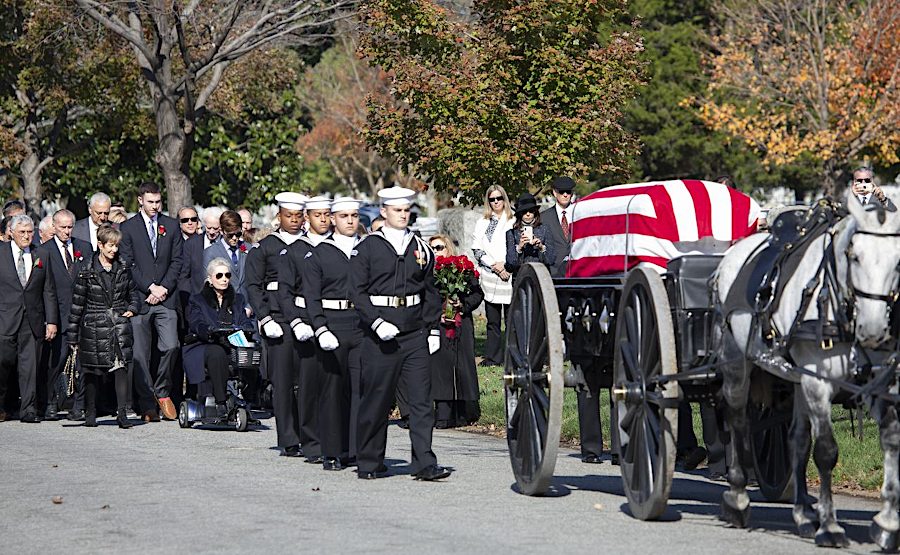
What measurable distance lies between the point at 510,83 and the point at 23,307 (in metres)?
6.62

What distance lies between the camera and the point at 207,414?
1420 cm

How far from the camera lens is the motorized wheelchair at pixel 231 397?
1416 centimetres

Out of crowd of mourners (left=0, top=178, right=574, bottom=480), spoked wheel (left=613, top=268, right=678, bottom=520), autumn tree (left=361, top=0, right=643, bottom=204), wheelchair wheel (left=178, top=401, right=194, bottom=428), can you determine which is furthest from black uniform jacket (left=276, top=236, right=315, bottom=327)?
autumn tree (left=361, top=0, right=643, bottom=204)

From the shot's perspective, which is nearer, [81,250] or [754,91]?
[81,250]

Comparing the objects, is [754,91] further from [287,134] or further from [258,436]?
[258,436]

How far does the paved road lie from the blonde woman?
3.44 metres

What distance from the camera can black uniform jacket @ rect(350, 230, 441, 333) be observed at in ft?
34.8

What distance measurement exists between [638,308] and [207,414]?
6519 mm

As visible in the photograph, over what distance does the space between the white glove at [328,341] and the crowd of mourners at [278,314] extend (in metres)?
0.01

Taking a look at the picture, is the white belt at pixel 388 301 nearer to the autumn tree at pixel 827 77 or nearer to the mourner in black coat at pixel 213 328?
the mourner in black coat at pixel 213 328

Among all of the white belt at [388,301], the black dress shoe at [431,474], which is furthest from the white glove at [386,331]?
the black dress shoe at [431,474]

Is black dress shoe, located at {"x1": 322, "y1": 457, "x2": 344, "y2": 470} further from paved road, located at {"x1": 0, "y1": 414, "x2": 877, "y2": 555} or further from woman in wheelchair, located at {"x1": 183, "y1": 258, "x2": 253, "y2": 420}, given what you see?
woman in wheelchair, located at {"x1": 183, "y1": 258, "x2": 253, "y2": 420}

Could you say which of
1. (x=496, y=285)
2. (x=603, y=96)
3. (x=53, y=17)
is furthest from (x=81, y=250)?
(x=53, y=17)

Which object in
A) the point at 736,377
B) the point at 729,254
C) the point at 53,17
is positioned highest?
the point at 53,17
